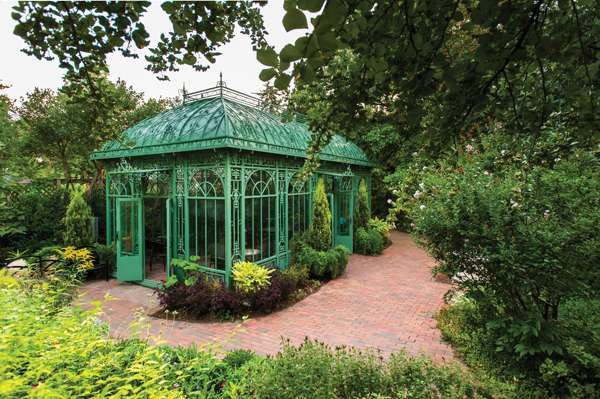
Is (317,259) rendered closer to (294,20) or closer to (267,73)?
(267,73)

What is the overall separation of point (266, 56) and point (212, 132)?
18.3 feet

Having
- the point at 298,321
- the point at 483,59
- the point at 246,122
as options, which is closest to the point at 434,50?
the point at 483,59

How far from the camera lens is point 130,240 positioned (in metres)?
7.45

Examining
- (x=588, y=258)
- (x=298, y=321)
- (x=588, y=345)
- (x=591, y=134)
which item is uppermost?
(x=591, y=134)

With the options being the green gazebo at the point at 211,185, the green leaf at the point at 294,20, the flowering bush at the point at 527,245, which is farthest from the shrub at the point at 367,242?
the green leaf at the point at 294,20

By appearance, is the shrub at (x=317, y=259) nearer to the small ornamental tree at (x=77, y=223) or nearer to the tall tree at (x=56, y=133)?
the small ornamental tree at (x=77, y=223)

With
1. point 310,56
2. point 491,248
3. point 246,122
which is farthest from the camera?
point 246,122

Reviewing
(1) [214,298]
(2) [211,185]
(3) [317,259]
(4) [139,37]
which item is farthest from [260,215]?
(4) [139,37]

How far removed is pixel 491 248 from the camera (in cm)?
326

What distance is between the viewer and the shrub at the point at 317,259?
748 centimetres

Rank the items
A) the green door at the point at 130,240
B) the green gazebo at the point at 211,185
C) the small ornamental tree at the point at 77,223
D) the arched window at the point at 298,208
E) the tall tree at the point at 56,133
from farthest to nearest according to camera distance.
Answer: the tall tree at the point at 56,133 < the arched window at the point at 298,208 < the small ornamental tree at the point at 77,223 < the green door at the point at 130,240 < the green gazebo at the point at 211,185

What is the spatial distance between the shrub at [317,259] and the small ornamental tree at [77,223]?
539 cm

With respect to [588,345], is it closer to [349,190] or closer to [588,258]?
[588,258]

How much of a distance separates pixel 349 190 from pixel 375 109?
962 centimetres
